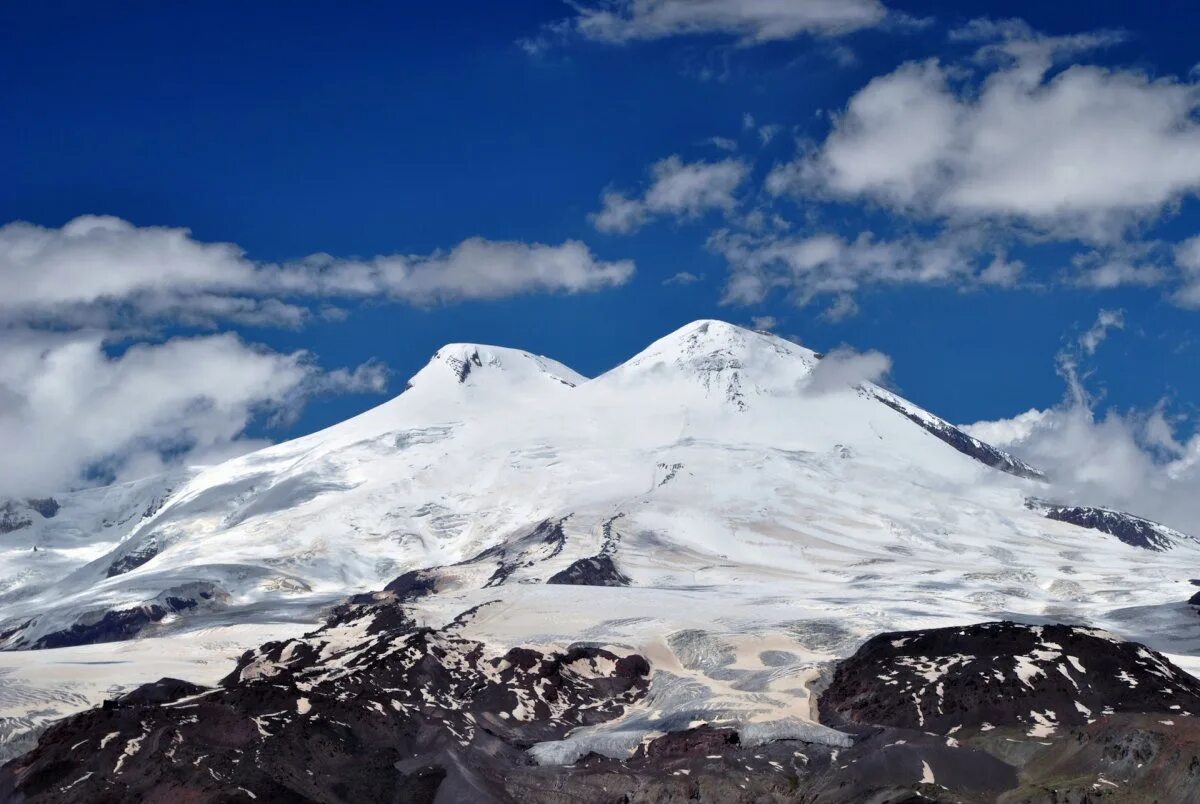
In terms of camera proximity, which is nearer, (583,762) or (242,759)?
(242,759)

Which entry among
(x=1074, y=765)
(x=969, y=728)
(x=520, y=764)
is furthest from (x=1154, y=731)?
Result: (x=520, y=764)

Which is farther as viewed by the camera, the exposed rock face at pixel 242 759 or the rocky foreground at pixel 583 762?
the exposed rock face at pixel 242 759

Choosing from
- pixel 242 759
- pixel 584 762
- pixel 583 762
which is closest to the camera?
pixel 242 759

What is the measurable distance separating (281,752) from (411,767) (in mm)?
14541

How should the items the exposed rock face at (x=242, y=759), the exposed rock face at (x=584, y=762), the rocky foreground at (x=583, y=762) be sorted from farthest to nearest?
the exposed rock face at (x=242, y=759), the exposed rock face at (x=584, y=762), the rocky foreground at (x=583, y=762)

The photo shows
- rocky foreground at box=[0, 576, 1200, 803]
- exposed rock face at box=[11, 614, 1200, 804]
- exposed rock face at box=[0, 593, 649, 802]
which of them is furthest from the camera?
exposed rock face at box=[0, 593, 649, 802]

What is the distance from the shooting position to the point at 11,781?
185125mm

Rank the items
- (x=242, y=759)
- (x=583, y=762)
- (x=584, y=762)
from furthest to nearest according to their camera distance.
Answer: (x=583, y=762)
(x=584, y=762)
(x=242, y=759)

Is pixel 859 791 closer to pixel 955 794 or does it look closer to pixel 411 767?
pixel 955 794

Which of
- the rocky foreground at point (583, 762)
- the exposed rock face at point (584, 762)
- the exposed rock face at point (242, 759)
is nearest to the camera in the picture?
the rocky foreground at point (583, 762)

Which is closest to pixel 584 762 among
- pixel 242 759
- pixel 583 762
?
pixel 583 762

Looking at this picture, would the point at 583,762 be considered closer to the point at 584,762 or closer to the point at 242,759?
the point at 584,762

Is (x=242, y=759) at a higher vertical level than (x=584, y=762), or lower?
higher

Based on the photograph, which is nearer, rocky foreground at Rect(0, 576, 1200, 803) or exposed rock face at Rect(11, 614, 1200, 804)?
rocky foreground at Rect(0, 576, 1200, 803)
